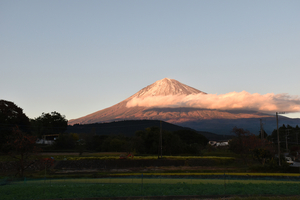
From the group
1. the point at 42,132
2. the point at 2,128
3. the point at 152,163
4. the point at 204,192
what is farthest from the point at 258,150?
the point at 42,132

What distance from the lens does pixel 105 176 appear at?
3488 cm

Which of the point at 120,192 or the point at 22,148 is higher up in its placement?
the point at 22,148

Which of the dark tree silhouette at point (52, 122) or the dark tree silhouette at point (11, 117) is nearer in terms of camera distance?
the dark tree silhouette at point (11, 117)

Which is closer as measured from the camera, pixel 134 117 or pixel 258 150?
pixel 258 150

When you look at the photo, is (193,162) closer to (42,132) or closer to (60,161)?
(60,161)

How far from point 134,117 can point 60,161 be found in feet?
508

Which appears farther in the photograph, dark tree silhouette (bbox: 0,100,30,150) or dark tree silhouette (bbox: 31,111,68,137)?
dark tree silhouette (bbox: 31,111,68,137)

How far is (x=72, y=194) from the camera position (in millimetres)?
20328

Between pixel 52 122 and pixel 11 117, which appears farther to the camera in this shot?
pixel 52 122

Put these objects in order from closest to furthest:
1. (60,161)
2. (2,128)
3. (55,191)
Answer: (55,191), (60,161), (2,128)

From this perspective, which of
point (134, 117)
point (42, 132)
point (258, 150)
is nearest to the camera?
point (258, 150)

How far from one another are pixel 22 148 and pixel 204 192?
939 inches

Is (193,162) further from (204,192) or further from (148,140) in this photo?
(204,192)

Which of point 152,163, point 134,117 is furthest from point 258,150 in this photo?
point 134,117
